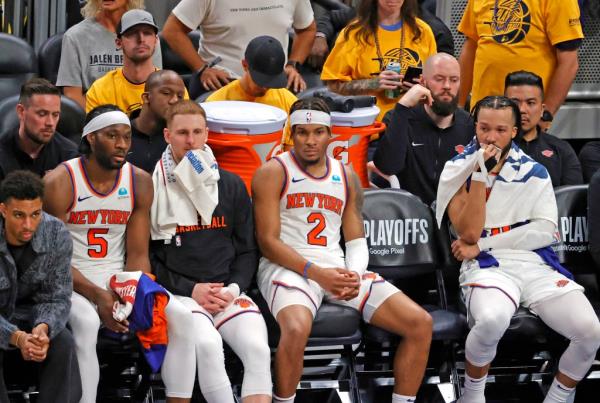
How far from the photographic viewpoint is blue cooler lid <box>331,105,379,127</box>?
623cm

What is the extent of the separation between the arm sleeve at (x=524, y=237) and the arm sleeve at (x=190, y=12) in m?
2.36

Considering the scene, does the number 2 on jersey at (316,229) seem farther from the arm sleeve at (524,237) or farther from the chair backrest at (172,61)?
the chair backrest at (172,61)

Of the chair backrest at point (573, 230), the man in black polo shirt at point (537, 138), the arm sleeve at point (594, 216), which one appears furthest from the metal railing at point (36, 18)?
the arm sleeve at point (594, 216)

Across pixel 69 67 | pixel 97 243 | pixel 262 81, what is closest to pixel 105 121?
pixel 97 243

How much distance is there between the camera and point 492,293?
562 centimetres

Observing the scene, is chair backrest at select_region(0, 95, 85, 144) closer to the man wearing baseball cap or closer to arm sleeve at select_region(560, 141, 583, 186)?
the man wearing baseball cap

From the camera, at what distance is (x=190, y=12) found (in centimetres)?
718

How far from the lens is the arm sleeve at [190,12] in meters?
7.17

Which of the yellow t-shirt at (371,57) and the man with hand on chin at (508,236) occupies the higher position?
the yellow t-shirt at (371,57)

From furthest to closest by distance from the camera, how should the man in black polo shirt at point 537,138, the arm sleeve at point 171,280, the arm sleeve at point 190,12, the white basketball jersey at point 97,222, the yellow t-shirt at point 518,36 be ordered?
1. the arm sleeve at point 190,12
2. the yellow t-shirt at point 518,36
3. the man in black polo shirt at point 537,138
4. the arm sleeve at point 171,280
5. the white basketball jersey at point 97,222

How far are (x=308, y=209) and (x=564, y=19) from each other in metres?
2.16

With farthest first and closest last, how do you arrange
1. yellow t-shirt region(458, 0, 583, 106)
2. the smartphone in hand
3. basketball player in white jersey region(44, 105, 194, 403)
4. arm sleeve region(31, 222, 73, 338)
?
yellow t-shirt region(458, 0, 583, 106) < the smartphone in hand < basketball player in white jersey region(44, 105, 194, 403) < arm sleeve region(31, 222, 73, 338)

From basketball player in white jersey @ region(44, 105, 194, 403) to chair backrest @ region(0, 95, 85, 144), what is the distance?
2.31 ft

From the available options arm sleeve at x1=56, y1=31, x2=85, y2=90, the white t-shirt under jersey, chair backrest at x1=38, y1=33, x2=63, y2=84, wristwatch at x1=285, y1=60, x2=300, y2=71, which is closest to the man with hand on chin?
wristwatch at x1=285, y1=60, x2=300, y2=71
